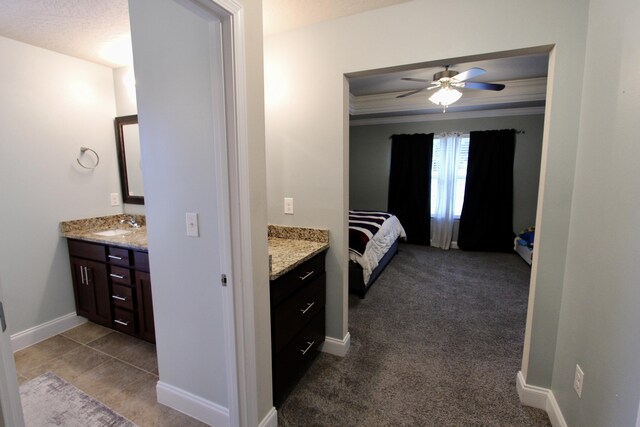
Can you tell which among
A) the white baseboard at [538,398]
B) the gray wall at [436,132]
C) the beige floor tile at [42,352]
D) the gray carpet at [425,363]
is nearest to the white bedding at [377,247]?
the gray carpet at [425,363]

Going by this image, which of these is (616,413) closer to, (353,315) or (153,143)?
(353,315)

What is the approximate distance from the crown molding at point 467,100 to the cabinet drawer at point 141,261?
3889mm

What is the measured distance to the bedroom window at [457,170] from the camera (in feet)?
17.5

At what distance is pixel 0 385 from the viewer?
633 millimetres

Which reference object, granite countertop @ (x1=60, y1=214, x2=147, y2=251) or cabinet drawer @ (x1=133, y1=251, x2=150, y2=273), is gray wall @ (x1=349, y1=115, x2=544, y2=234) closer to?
granite countertop @ (x1=60, y1=214, x2=147, y2=251)

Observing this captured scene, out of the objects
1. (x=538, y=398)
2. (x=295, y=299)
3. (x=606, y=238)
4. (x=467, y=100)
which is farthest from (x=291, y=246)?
(x=467, y=100)

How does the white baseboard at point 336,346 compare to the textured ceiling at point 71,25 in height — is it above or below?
below

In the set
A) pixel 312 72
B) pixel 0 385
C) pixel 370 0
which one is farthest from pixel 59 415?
pixel 370 0

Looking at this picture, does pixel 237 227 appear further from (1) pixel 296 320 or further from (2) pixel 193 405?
(2) pixel 193 405

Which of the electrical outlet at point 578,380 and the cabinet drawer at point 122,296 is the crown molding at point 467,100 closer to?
the electrical outlet at point 578,380

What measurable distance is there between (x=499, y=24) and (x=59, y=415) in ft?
10.9

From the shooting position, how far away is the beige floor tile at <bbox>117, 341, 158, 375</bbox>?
7.21ft

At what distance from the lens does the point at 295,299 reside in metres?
1.84

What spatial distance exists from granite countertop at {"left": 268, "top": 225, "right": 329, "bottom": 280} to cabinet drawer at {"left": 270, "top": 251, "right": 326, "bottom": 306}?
0.05 m
